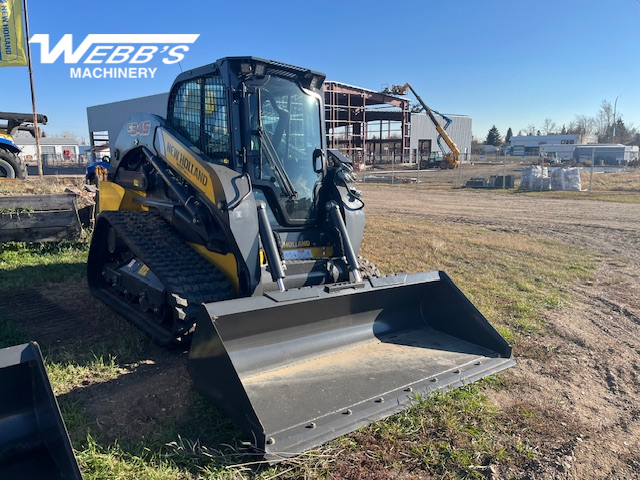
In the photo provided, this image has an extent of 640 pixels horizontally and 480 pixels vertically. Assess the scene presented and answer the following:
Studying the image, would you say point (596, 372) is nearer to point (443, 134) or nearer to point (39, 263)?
point (39, 263)

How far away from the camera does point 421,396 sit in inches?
137

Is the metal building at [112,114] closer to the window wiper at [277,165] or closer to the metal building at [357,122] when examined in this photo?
the metal building at [357,122]

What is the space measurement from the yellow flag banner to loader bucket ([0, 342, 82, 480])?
612 inches

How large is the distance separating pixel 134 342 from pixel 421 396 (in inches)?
104

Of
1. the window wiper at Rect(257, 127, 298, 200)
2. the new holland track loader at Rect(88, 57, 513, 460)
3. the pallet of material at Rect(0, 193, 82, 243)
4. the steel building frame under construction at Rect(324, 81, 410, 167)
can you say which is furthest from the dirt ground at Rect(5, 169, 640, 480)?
the steel building frame under construction at Rect(324, 81, 410, 167)

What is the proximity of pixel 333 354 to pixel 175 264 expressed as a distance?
1.61m

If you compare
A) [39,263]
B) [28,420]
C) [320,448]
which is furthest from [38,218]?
[320,448]

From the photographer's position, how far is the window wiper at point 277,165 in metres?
4.62

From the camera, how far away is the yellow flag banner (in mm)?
14625

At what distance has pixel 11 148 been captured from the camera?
1214 centimetres

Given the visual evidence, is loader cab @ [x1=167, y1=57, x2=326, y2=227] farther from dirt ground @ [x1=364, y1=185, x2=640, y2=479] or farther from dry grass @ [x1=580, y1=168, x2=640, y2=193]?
dry grass @ [x1=580, y1=168, x2=640, y2=193]

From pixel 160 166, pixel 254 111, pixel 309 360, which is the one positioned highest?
pixel 254 111

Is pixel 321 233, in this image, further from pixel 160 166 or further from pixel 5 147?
pixel 5 147

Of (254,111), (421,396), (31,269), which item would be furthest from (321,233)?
(31,269)
